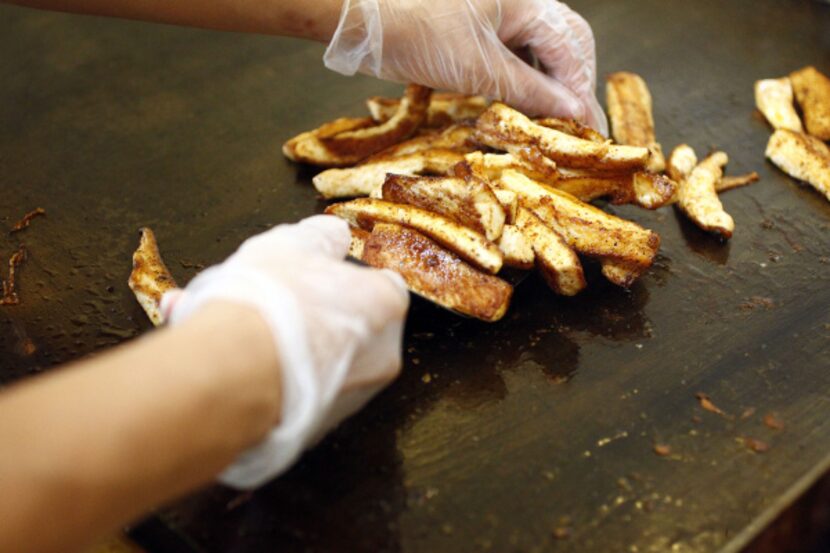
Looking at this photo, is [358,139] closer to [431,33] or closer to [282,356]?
[431,33]

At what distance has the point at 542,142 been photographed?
8.02 feet

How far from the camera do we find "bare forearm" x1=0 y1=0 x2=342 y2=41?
8.08 feet

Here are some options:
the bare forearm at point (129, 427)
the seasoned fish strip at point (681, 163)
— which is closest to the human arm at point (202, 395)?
the bare forearm at point (129, 427)

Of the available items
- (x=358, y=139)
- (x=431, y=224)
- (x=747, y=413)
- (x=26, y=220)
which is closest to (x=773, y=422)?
(x=747, y=413)

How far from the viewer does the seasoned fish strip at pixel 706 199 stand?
246 centimetres

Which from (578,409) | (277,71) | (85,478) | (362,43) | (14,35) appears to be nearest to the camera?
(85,478)

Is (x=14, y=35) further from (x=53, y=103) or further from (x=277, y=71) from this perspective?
(x=277, y=71)

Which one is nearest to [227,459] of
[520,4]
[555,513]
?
[555,513]

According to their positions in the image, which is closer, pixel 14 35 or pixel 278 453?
pixel 278 453

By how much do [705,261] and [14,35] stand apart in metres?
2.98

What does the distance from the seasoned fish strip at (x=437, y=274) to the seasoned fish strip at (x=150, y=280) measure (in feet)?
1.79

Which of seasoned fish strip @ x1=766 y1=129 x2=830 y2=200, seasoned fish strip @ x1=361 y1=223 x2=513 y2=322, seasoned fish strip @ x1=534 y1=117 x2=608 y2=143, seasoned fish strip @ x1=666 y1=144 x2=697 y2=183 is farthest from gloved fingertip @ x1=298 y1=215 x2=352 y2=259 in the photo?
seasoned fish strip @ x1=766 y1=129 x2=830 y2=200

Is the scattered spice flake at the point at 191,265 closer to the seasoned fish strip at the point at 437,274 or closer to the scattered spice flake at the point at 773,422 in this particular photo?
the seasoned fish strip at the point at 437,274

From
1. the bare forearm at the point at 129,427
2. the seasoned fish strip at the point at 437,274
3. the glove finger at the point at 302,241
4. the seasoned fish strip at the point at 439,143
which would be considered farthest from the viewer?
the seasoned fish strip at the point at 439,143
